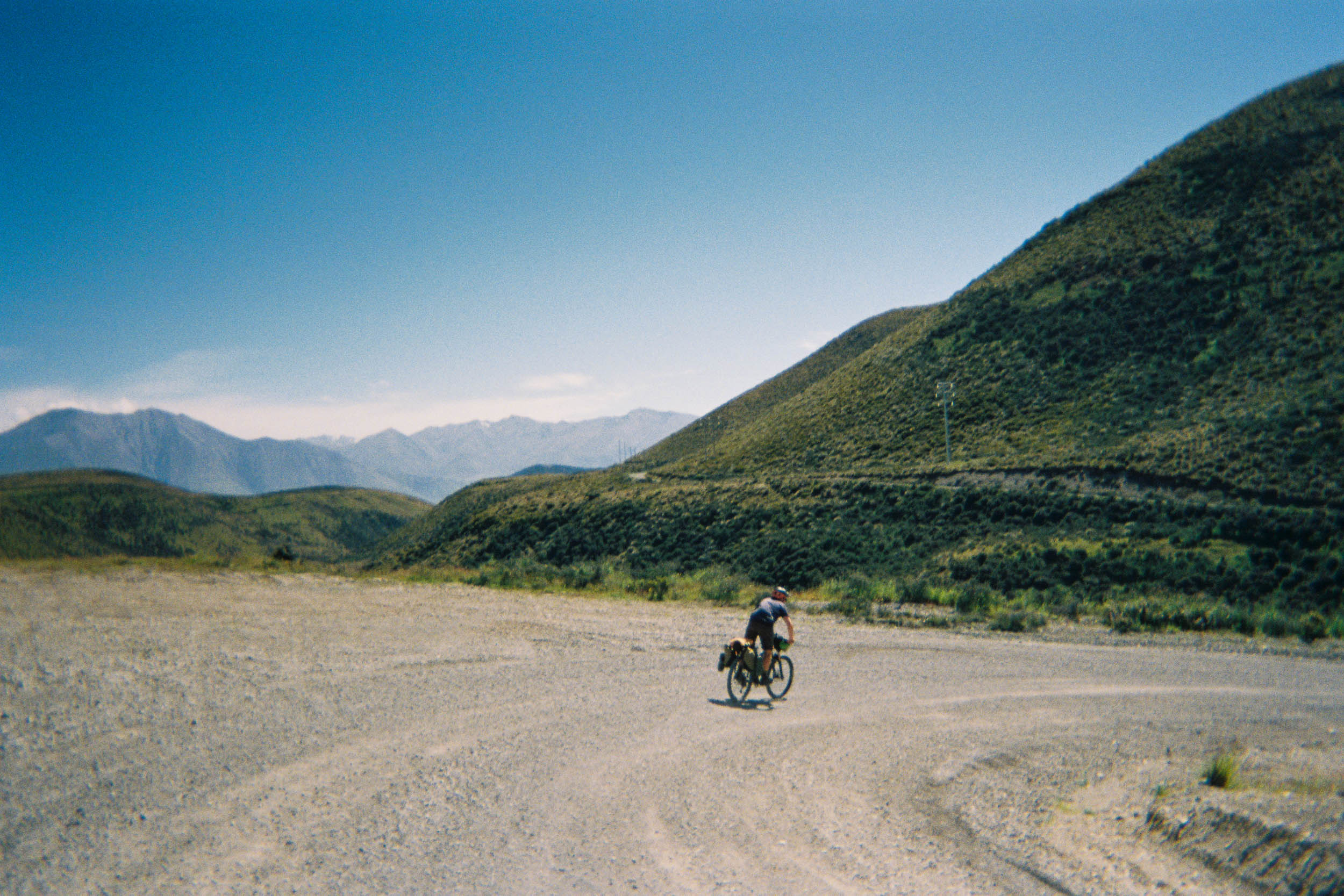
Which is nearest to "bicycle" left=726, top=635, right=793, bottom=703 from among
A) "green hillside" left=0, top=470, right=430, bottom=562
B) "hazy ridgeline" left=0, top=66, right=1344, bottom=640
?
"hazy ridgeline" left=0, top=66, right=1344, bottom=640

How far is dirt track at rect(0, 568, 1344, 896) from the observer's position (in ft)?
19.4

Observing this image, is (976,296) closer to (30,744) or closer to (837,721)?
(837,721)

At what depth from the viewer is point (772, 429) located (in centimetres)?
6650

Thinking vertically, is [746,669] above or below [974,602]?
above

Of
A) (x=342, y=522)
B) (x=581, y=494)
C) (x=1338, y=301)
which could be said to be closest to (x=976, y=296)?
(x=1338, y=301)

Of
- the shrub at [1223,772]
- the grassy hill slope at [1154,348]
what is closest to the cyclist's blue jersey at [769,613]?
the shrub at [1223,772]

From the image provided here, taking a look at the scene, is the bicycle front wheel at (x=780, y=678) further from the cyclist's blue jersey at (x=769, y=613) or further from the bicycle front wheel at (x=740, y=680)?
the cyclist's blue jersey at (x=769, y=613)

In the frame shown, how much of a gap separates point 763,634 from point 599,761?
415cm

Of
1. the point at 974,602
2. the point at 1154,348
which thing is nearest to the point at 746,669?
the point at 974,602

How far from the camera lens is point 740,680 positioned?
38.7 ft

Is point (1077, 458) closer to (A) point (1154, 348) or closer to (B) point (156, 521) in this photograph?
(A) point (1154, 348)

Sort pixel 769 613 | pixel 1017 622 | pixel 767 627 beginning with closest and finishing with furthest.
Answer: pixel 767 627 → pixel 769 613 → pixel 1017 622

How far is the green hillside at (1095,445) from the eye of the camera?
29297mm

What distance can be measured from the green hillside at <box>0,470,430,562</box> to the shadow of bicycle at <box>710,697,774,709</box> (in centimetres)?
9127
